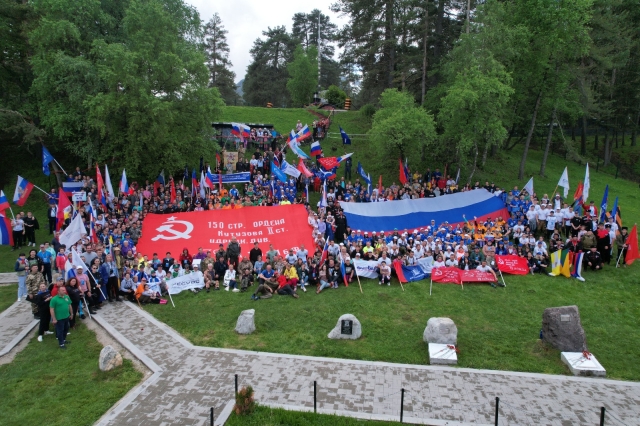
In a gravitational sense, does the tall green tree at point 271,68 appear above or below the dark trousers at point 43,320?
above

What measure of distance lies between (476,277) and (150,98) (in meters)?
17.0

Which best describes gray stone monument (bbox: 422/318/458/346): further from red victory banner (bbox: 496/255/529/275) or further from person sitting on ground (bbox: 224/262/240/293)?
person sitting on ground (bbox: 224/262/240/293)

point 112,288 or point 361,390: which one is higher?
point 112,288

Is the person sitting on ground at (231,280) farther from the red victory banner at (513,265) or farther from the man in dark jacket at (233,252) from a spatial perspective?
the red victory banner at (513,265)

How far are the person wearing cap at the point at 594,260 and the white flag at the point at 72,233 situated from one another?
57.6ft

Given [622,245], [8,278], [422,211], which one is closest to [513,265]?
[622,245]

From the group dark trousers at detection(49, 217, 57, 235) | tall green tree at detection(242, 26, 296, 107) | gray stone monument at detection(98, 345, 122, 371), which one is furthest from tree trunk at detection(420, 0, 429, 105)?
tall green tree at detection(242, 26, 296, 107)

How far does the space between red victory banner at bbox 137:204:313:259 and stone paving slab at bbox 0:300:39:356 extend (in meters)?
4.66

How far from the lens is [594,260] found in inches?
655

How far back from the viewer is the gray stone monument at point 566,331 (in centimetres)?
1116

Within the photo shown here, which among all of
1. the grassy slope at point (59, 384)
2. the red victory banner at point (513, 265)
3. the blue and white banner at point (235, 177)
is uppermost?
the blue and white banner at point (235, 177)

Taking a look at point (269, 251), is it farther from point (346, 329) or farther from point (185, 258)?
point (346, 329)

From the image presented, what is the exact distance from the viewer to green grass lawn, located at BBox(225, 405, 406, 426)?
27.5 feet

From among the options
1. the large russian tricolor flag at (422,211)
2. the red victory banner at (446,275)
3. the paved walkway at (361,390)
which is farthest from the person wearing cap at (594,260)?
the paved walkway at (361,390)
